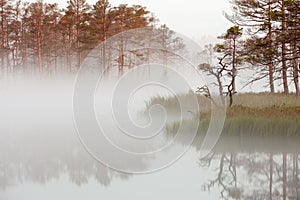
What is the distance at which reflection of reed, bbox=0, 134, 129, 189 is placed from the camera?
17.2 feet

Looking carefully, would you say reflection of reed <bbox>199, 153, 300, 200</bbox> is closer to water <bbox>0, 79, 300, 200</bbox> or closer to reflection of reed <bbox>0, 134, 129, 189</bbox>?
water <bbox>0, 79, 300, 200</bbox>

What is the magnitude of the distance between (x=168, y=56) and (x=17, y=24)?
967 inches

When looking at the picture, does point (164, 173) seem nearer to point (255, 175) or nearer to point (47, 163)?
point (255, 175)

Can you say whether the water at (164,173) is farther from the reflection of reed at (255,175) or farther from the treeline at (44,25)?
the treeline at (44,25)

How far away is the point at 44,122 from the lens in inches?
438

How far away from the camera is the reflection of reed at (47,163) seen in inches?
207

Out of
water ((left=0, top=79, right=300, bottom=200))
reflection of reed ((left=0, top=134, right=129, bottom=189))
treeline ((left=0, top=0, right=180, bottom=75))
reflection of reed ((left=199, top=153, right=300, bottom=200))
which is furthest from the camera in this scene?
treeline ((left=0, top=0, right=180, bottom=75))

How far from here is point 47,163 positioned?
6070mm

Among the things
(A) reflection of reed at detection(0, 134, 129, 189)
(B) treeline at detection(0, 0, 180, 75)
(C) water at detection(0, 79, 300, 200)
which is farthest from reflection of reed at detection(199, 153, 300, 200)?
(B) treeline at detection(0, 0, 180, 75)

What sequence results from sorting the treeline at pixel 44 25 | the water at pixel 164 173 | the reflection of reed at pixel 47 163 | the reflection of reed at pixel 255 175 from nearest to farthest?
the reflection of reed at pixel 255 175 → the water at pixel 164 173 → the reflection of reed at pixel 47 163 → the treeline at pixel 44 25

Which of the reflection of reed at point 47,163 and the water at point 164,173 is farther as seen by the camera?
the reflection of reed at point 47,163

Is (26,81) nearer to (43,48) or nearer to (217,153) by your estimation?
(43,48)

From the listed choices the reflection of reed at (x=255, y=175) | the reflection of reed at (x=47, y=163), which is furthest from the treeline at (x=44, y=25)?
the reflection of reed at (x=255, y=175)

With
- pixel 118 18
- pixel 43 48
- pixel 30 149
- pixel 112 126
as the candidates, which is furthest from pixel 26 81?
pixel 30 149
